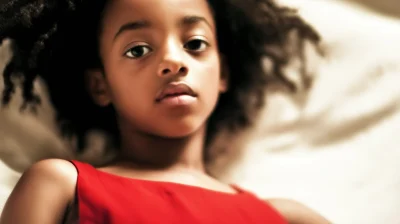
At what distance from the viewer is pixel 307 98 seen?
1002mm

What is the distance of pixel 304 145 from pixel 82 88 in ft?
1.39

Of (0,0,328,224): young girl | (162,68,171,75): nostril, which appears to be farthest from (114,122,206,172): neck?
(162,68,171,75): nostril

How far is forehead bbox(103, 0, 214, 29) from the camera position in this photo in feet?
2.59

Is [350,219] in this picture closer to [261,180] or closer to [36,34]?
[261,180]

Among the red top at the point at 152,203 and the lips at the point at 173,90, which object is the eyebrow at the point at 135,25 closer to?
the lips at the point at 173,90

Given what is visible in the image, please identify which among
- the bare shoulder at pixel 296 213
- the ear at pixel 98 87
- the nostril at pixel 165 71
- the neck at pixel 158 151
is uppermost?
the nostril at pixel 165 71

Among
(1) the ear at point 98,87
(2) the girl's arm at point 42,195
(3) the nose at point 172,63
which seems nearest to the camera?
(2) the girl's arm at point 42,195

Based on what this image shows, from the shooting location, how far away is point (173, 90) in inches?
30.6

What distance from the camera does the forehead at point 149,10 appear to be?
790 mm

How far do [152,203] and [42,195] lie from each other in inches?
5.9

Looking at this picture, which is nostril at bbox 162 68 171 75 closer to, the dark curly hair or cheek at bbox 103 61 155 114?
cheek at bbox 103 61 155 114

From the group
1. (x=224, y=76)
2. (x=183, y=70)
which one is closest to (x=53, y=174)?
(x=183, y=70)

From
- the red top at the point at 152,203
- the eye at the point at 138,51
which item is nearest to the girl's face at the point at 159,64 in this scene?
the eye at the point at 138,51

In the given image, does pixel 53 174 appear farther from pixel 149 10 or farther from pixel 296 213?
pixel 296 213
